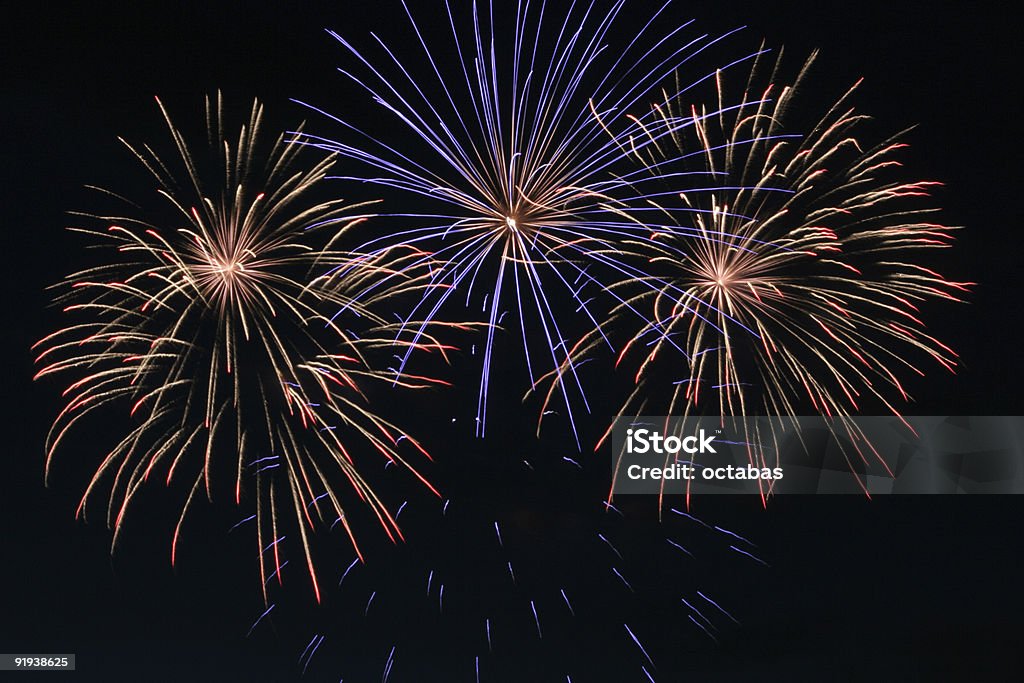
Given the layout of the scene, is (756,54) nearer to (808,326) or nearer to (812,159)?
(812,159)

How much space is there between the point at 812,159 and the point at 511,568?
460cm

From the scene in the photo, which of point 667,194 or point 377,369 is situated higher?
point 667,194

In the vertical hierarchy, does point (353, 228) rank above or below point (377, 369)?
above

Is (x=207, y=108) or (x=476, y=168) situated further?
(x=207, y=108)

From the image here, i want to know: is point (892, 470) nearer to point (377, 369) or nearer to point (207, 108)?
point (377, 369)

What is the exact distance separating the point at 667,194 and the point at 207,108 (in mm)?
4241

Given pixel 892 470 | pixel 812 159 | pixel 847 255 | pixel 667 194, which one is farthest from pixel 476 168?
pixel 892 470

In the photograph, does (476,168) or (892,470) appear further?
(892,470)

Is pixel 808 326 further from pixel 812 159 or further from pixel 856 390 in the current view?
pixel 812 159

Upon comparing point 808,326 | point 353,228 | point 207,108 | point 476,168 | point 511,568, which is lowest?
point 511,568

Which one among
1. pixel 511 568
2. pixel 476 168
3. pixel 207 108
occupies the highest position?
pixel 207 108

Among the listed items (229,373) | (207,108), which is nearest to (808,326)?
(229,373)

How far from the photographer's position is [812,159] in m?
5.00

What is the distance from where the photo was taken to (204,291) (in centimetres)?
482
